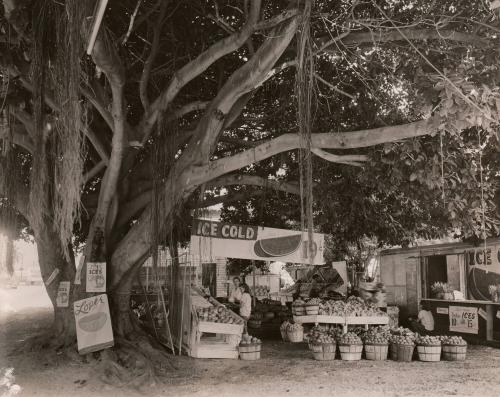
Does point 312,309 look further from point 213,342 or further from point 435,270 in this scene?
point 435,270

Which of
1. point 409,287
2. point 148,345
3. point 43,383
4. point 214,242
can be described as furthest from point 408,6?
point 409,287

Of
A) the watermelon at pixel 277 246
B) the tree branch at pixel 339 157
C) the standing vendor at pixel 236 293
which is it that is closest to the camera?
the tree branch at pixel 339 157

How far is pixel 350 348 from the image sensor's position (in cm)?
1000

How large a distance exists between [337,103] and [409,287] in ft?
26.6

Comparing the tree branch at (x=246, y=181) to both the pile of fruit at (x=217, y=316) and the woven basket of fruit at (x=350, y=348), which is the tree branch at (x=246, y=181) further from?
the woven basket of fruit at (x=350, y=348)

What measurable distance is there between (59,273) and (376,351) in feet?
20.5

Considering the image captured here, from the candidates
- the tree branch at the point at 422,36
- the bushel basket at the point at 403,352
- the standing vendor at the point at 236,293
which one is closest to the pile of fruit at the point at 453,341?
the bushel basket at the point at 403,352

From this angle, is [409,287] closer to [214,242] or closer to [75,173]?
[214,242]

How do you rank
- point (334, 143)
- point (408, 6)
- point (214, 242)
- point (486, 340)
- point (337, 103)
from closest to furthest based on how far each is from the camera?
point (334, 143), point (408, 6), point (337, 103), point (214, 242), point (486, 340)

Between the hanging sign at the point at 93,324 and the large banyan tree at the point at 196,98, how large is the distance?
Answer: 17.6 inches

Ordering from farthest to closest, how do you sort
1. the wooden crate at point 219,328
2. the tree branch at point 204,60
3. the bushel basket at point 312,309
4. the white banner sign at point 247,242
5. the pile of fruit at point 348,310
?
the bushel basket at point 312,309 < the pile of fruit at point 348,310 < the white banner sign at point 247,242 < the wooden crate at point 219,328 < the tree branch at point 204,60

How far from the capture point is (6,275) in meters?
7.86

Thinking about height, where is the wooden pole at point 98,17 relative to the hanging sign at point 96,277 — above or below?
above

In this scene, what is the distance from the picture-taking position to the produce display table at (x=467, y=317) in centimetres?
1195
